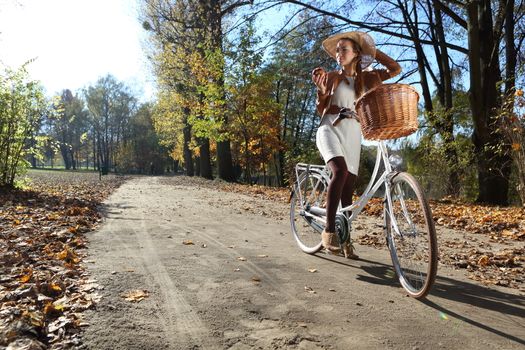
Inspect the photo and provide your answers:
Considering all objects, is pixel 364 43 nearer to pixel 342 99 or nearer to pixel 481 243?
pixel 342 99

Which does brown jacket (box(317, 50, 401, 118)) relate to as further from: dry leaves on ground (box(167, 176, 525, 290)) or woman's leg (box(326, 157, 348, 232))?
dry leaves on ground (box(167, 176, 525, 290))

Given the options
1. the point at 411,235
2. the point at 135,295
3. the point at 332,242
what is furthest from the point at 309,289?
the point at 135,295

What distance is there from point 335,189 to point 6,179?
9.57 metres

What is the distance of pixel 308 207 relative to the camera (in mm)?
4547

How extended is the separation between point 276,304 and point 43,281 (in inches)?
73.2

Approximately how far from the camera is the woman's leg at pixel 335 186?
143 inches

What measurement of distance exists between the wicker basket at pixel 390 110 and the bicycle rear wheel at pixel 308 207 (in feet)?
3.93

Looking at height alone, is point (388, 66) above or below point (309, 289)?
above

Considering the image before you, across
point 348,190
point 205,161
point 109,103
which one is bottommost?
point 348,190

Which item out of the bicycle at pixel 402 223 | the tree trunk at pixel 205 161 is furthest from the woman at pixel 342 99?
the tree trunk at pixel 205 161

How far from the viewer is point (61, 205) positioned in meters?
7.75

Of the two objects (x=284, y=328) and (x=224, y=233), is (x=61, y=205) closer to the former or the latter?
(x=224, y=233)

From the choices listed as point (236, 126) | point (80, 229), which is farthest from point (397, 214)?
point (236, 126)

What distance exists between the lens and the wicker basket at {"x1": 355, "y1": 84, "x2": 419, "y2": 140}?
2.92m
